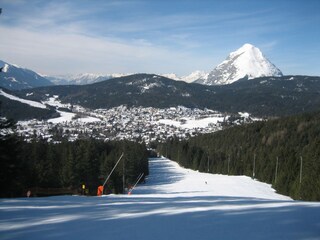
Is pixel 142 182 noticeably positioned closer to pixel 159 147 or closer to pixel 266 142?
pixel 266 142

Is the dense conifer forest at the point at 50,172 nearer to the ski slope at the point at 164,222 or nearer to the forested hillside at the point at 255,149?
the ski slope at the point at 164,222

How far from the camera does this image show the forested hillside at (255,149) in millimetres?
62188

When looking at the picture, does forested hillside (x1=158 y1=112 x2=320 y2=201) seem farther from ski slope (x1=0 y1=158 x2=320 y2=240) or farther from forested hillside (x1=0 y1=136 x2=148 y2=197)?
ski slope (x1=0 y1=158 x2=320 y2=240)

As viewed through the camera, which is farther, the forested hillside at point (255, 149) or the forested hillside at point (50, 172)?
the forested hillside at point (255, 149)

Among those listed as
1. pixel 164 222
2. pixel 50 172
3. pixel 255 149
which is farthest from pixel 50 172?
pixel 255 149

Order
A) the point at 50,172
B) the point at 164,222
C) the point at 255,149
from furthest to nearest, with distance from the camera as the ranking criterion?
the point at 255,149
the point at 50,172
the point at 164,222

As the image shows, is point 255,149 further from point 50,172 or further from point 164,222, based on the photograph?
point 164,222

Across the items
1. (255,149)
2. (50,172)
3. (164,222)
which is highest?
(164,222)

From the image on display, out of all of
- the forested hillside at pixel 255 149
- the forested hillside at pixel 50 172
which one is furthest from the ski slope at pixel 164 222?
the forested hillside at pixel 255 149

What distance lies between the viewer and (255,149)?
9275 centimetres

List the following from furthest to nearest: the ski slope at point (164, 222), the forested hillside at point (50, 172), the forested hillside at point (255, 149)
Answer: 1. the forested hillside at point (255, 149)
2. the forested hillside at point (50, 172)
3. the ski slope at point (164, 222)

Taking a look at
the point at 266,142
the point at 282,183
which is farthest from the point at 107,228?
the point at 266,142

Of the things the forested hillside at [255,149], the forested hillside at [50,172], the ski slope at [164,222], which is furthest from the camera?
the forested hillside at [255,149]

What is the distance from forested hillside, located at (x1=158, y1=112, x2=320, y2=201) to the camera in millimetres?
62188
